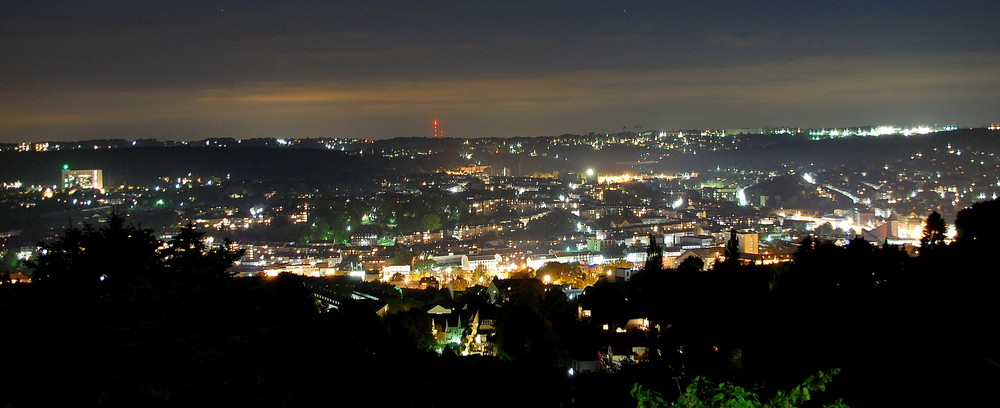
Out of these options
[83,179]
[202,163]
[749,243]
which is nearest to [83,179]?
[83,179]

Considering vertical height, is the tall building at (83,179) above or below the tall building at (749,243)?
above

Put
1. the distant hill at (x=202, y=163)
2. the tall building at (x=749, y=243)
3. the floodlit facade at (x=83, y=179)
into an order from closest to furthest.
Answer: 1. the tall building at (x=749, y=243)
2. the floodlit facade at (x=83, y=179)
3. the distant hill at (x=202, y=163)

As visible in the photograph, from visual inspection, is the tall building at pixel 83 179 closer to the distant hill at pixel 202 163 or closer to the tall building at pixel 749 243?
the distant hill at pixel 202 163

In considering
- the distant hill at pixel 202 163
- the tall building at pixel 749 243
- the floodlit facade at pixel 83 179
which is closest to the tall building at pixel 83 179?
the floodlit facade at pixel 83 179

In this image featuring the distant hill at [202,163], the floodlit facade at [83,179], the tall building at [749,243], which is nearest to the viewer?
the tall building at [749,243]

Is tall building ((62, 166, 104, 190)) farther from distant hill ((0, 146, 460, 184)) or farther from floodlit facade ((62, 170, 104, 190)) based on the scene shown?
distant hill ((0, 146, 460, 184))

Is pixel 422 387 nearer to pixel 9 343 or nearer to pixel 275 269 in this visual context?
pixel 9 343

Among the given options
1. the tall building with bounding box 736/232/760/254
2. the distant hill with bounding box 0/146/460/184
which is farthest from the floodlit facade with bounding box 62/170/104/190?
the tall building with bounding box 736/232/760/254

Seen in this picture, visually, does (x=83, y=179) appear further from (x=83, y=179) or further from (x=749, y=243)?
(x=749, y=243)

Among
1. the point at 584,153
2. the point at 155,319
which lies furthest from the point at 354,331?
the point at 584,153
